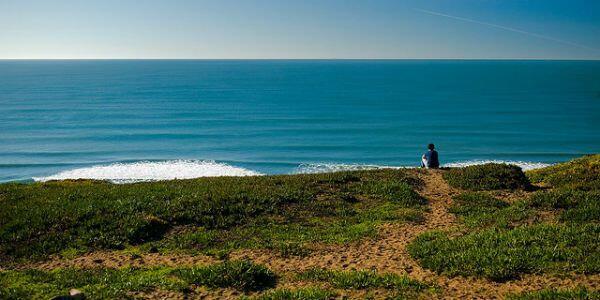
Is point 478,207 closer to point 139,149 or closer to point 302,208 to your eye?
point 302,208

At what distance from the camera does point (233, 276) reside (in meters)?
13.9

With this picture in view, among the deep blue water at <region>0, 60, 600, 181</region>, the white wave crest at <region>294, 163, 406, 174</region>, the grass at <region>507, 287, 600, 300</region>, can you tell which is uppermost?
the grass at <region>507, 287, 600, 300</region>

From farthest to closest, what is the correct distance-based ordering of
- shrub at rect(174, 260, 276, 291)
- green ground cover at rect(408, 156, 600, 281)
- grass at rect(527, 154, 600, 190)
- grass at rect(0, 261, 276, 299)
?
grass at rect(527, 154, 600, 190), green ground cover at rect(408, 156, 600, 281), shrub at rect(174, 260, 276, 291), grass at rect(0, 261, 276, 299)

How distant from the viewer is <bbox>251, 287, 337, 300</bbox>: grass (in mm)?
12523

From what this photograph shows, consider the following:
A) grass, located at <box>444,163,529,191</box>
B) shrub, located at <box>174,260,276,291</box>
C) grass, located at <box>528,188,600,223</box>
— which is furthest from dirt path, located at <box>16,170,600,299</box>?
grass, located at <box>444,163,529,191</box>

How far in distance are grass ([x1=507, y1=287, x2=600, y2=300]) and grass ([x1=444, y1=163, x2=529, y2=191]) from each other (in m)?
13.9

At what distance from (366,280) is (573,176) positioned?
786 inches

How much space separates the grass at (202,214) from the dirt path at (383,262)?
786 mm

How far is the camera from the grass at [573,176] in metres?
25.5

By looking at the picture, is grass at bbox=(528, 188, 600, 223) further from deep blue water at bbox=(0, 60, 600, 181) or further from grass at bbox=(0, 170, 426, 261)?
deep blue water at bbox=(0, 60, 600, 181)

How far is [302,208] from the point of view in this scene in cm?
2248

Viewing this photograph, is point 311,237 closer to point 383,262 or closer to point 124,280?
point 383,262

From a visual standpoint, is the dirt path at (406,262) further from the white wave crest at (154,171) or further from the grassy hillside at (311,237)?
the white wave crest at (154,171)

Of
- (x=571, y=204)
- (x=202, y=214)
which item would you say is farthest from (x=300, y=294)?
(x=571, y=204)
